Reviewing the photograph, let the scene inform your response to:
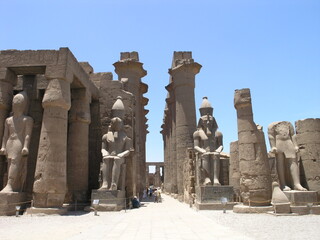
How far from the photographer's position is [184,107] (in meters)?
21.5

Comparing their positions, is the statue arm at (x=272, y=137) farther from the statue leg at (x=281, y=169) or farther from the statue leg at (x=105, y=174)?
the statue leg at (x=105, y=174)

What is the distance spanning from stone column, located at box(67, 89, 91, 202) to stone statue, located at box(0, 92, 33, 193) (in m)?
2.20

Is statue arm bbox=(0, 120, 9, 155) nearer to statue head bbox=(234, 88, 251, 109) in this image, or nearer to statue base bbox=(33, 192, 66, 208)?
statue base bbox=(33, 192, 66, 208)

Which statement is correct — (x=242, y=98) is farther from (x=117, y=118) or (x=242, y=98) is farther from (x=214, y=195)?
(x=117, y=118)

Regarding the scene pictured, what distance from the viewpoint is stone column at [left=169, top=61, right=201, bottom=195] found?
20.9 metres

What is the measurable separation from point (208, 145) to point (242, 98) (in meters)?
3.04

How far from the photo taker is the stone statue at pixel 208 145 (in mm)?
12141

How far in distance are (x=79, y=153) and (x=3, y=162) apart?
113 inches

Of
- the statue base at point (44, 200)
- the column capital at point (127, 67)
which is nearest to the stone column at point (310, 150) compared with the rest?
the statue base at point (44, 200)

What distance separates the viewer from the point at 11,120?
10.2 m

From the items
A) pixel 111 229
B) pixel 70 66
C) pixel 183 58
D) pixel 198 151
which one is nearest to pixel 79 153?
pixel 70 66

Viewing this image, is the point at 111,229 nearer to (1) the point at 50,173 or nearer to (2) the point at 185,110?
(1) the point at 50,173

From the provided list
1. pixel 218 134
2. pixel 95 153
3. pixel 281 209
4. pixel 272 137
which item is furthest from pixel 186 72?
pixel 281 209

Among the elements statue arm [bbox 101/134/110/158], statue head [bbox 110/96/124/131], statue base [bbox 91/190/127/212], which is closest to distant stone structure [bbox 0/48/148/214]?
statue arm [bbox 101/134/110/158]
